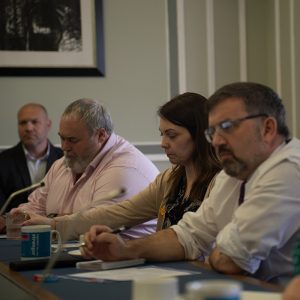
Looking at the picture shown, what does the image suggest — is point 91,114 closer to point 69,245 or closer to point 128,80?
point 69,245

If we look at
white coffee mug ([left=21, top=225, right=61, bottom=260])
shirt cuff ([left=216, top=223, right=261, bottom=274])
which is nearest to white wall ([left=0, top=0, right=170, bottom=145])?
white coffee mug ([left=21, top=225, right=61, bottom=260])

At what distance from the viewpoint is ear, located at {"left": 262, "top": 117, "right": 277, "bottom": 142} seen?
1896mm

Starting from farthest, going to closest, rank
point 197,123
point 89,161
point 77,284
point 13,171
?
point 13,171 → point 89,161 → point 197,123 → point 77,284

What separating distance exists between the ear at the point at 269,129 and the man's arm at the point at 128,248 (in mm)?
424

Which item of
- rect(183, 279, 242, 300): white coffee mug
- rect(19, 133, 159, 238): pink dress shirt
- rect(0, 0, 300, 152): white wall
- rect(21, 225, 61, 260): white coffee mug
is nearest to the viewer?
rect(183, 279, 242, 300): white coffee mug

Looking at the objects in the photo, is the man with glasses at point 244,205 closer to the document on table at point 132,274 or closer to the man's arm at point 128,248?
the man's arm at point 128,248

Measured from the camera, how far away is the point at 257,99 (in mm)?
1896

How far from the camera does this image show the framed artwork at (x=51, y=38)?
4.62 metres

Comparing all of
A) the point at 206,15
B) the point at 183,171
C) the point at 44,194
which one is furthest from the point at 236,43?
the point at 183,171

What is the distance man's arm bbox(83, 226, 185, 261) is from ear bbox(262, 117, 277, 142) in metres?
0.42

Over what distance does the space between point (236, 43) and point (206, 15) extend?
0.31 meters

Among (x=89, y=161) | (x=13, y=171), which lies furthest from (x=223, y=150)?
(x=13, y=171)

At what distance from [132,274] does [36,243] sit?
0.45 meters

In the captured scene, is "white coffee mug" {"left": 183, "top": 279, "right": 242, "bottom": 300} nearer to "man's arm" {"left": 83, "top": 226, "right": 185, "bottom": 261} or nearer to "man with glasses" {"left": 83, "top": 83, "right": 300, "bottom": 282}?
"man with glasses" {"left": 83, "top": 83, "right": 300, "bottom": 282}
